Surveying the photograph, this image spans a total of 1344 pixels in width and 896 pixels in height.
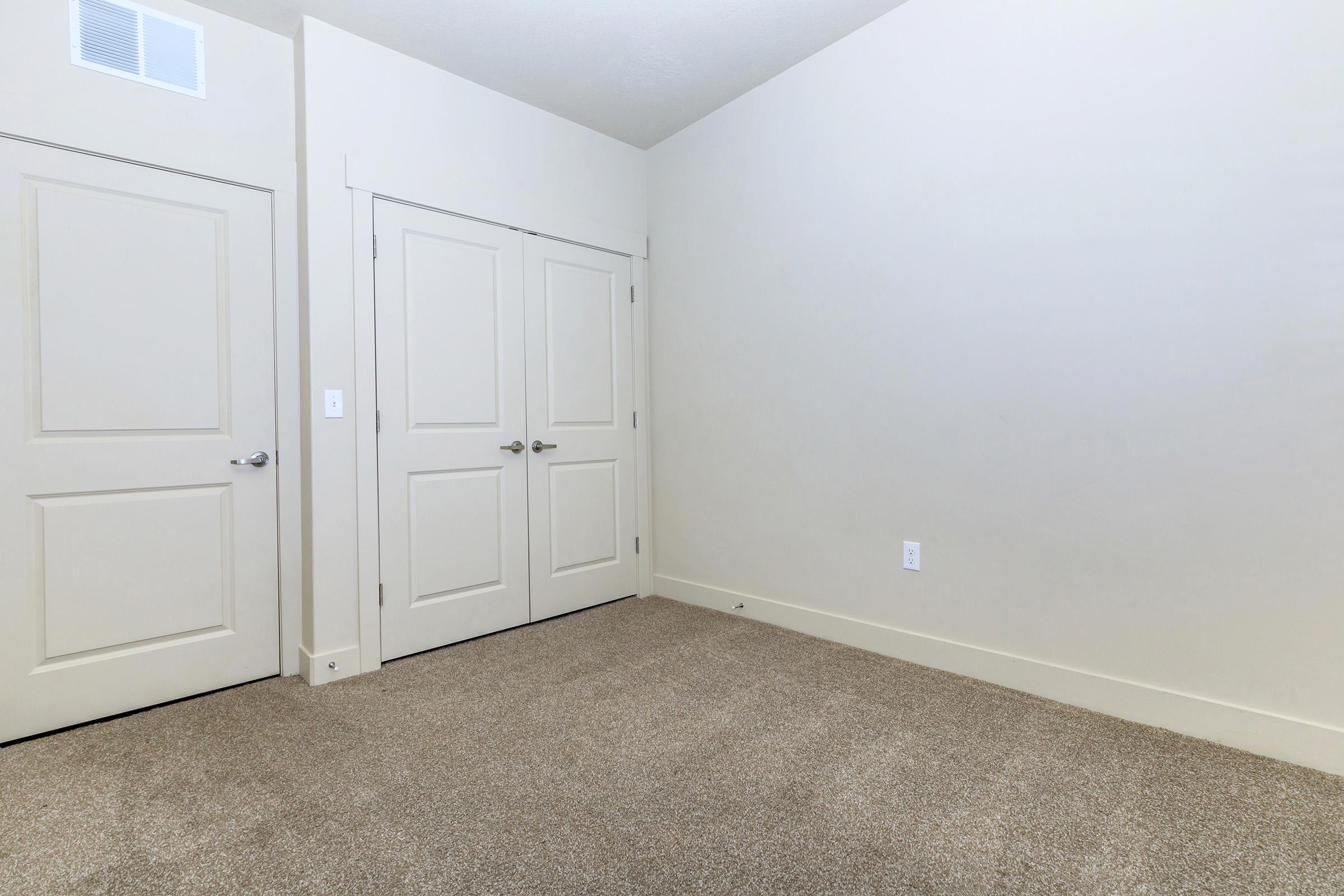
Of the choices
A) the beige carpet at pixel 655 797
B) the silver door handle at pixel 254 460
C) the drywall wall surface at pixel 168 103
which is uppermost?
the drywall wall surface at pixel 168 103

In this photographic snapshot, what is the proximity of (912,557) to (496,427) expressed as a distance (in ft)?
6.57

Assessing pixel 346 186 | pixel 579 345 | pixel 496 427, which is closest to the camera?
pixel 346 186

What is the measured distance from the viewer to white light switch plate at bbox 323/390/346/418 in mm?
2525

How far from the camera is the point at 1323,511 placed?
1732mm

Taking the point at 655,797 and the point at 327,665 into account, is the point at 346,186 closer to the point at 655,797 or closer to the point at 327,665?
the point at 327,665

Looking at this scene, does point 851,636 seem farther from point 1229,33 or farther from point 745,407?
point 1229,33

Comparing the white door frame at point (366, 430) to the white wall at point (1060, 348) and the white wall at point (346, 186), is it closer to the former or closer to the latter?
the white wall at point (346, 186)

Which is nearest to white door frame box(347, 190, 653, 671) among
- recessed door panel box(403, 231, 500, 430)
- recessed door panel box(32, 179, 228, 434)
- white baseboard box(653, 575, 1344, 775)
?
recessed door panel box(403, 231, 500, 430)

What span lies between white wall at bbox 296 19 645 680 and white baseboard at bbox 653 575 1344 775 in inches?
78.5

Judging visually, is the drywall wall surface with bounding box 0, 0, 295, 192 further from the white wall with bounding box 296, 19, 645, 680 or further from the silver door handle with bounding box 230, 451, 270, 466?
the silver door handle with bounding box 230, 451, 270, 466

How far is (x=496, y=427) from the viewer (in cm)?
305

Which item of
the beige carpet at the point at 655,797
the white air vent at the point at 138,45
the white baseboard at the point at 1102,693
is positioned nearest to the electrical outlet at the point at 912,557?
the white baseboard at the point at 1102,693

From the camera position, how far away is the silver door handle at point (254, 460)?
96.7 inches

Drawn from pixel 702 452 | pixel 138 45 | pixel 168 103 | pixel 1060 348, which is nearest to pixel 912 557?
pixel 1060 348
